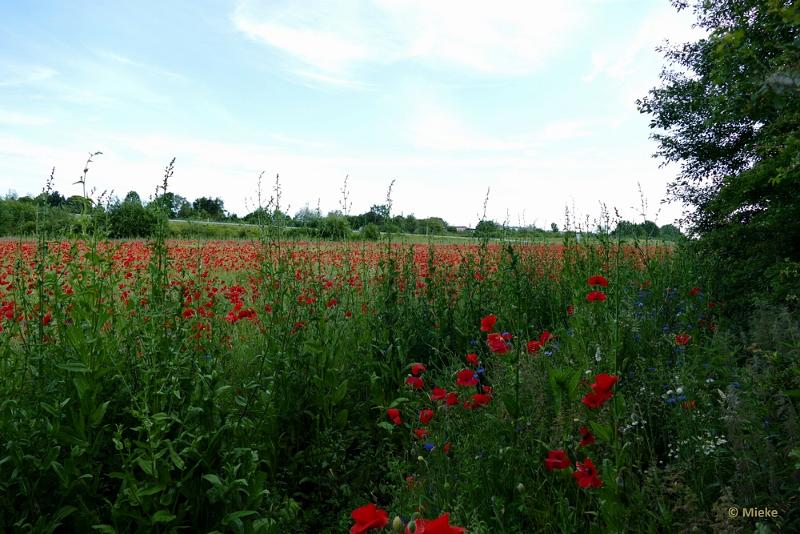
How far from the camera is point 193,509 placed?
2346mm

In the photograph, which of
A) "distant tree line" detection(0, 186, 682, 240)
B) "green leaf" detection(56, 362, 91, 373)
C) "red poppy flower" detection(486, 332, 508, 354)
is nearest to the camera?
"green leaf" detection(56, 362, 91, 373)

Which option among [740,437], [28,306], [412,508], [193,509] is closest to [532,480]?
[412,508]

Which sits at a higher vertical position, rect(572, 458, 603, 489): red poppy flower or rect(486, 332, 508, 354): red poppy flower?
rect(486, 332, 508, 354): red poppy flower

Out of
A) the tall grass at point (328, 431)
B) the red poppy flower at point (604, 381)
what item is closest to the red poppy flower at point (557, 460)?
the tall grass at point (328, 431)

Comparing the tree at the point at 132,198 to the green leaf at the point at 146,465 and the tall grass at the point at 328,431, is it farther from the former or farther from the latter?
the green leaf at the point at 146,465

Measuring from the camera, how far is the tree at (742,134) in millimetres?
2757

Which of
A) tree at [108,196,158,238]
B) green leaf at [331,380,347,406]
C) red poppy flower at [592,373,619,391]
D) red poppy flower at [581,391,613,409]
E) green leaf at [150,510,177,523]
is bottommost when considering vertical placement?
green leaf at [150,510,177,523]

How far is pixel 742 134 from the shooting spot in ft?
23.0

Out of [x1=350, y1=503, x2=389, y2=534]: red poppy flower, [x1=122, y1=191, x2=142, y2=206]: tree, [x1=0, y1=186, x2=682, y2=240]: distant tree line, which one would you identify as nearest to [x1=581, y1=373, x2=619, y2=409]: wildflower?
[x1=350, y1=503, x2=389, y2=534]: red poppy flower

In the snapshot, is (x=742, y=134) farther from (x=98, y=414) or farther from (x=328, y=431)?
(x=98, y=414)

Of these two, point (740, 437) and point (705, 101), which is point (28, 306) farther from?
point (705, 101)

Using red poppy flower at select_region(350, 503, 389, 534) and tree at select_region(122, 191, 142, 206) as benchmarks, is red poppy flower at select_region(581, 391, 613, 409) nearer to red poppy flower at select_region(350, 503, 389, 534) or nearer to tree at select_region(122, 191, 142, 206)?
red poppy flower at select_region(350, 503, 389, 534)

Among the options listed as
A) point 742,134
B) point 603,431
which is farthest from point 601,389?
point 742,134

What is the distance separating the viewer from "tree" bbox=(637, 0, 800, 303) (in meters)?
2.76
